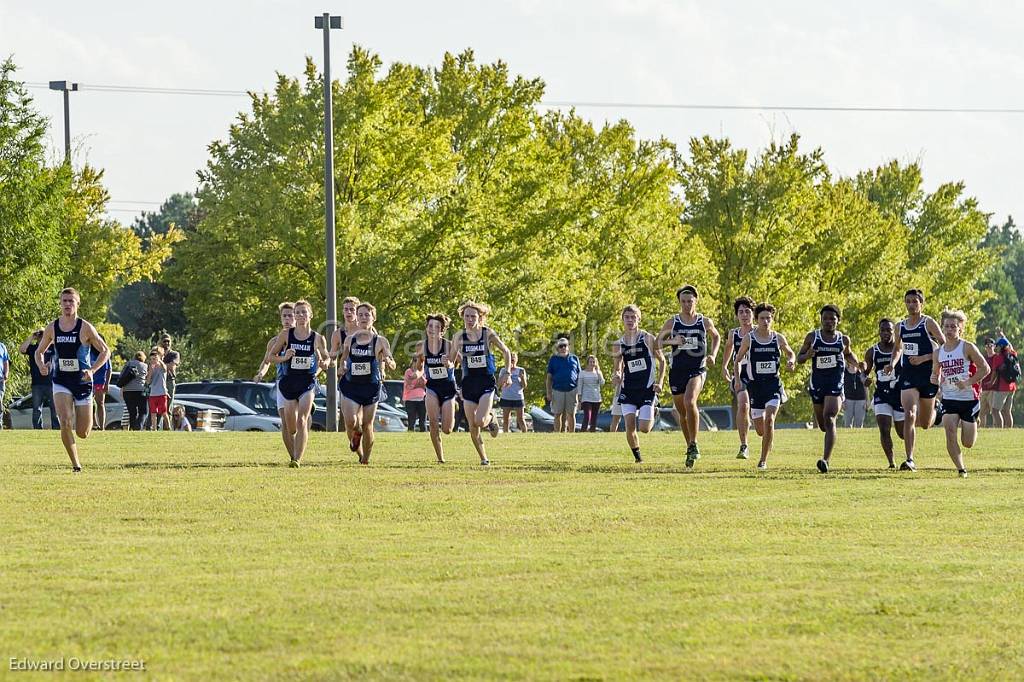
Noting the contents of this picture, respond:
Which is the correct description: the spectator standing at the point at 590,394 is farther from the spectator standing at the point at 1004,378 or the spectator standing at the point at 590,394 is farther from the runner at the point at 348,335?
the runner at the point at 348,335

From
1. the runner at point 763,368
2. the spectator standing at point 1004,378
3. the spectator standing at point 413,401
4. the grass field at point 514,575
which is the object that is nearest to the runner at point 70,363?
the grass field at point 514,575

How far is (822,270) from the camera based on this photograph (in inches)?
2010

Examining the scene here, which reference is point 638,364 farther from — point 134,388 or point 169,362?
point 134,388

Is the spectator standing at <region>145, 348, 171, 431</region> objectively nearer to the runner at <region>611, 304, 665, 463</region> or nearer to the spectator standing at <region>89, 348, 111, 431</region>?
the spectator standing at <region>89, 348, 111, 431</region>

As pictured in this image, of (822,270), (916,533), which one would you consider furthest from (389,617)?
(822,270)

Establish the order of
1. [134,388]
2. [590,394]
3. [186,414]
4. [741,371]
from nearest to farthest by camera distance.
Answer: [741,371] → [134,388] → [590,394] → [186,414]

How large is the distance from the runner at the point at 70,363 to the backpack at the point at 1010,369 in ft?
64.9

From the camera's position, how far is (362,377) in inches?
787

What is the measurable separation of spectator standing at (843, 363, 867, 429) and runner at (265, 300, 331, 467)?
14803 millimetres

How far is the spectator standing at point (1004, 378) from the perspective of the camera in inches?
1289

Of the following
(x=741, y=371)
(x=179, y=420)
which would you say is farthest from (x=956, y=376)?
(x=179, y=420)

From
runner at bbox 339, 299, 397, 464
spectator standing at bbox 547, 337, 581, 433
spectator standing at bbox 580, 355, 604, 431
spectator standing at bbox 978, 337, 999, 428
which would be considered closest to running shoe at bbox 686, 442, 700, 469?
runner at bbox 339, 299, 397, 464

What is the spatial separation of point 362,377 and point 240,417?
16.1 metres

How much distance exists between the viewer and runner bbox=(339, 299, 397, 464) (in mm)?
20000
